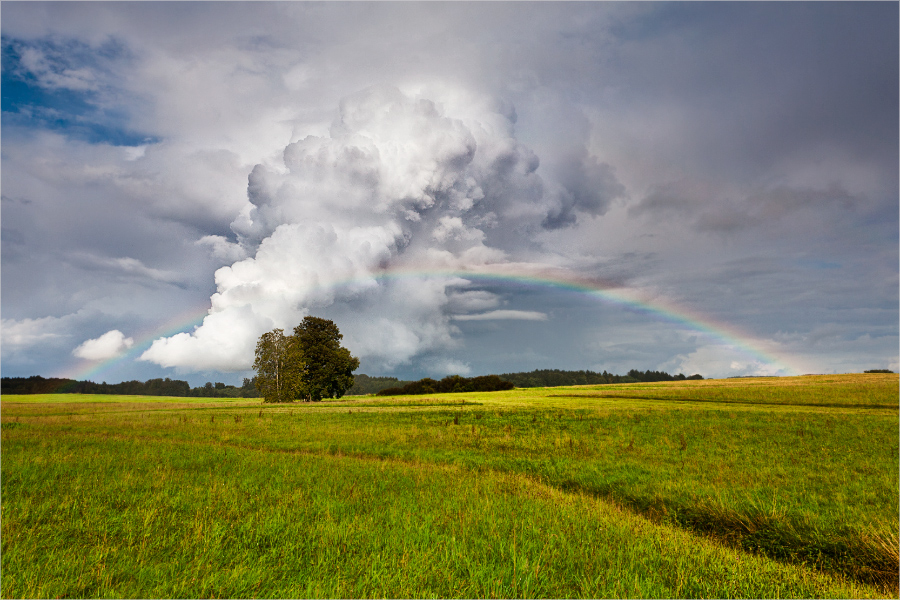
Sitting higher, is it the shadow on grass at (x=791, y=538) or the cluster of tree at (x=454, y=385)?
the shadow on grass at (x=791, y=538)

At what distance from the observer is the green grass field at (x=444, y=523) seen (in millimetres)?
6125

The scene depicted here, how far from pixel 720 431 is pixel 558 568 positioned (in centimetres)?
2705

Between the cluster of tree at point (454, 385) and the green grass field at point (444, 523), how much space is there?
11594 centimetres

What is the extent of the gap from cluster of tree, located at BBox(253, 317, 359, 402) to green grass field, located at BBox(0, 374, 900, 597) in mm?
60189

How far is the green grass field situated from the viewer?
6125 mm

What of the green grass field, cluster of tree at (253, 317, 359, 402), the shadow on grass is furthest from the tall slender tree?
the shadow on grass

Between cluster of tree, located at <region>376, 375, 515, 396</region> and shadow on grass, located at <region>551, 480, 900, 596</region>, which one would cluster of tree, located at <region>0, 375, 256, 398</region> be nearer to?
cluster of tree, located at <region>376, 375, 515, 396</region>

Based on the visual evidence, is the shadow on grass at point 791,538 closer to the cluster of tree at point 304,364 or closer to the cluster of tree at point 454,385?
the cluster of tree at point 304,364

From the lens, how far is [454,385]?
13988 cm

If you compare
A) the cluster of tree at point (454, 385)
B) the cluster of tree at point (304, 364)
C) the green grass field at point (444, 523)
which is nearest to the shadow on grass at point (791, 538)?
the green grass field at point (444, 523)

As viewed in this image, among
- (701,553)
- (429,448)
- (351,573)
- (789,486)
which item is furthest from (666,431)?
(351,573)

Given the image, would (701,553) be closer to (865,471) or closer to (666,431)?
(865,471)

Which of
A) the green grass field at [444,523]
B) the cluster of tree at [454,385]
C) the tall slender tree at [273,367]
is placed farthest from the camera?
the cluster of tree at [454,385]

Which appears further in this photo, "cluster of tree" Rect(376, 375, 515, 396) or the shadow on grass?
"cluster of tree" Rect(376, 375, 515, 396)
